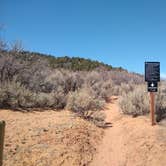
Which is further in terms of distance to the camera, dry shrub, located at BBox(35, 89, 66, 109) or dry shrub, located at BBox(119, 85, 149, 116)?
dry shrub, located at BBox(35, 89, 66, 109)

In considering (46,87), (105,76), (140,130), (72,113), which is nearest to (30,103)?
(72,113)

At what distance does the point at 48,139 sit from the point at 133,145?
2582 millimetres

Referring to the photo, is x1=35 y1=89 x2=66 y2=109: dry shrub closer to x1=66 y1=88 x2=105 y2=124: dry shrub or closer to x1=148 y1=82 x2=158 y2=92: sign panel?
x1=66 y1=88 x2=105 y2=124: dry shrub

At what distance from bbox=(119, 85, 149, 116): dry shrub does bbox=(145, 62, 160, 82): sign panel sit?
1.77 m

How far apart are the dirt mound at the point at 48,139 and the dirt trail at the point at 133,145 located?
39cm

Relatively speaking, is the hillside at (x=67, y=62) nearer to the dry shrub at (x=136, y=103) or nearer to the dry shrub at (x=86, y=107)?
the dry shrub at (x=86, y=107)

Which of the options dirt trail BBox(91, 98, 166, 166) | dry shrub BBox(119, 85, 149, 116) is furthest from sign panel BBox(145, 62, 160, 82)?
dry shrub BBox(119, 85, 149, 116)

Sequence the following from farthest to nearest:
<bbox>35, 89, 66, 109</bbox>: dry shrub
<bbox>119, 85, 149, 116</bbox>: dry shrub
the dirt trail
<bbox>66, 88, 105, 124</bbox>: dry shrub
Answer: <bbox>35, 89, 66, 109</bbox>: dry shrub, <bbox>119, 85, 149, 116</bbox>: dry shrub, <bbox>66, 88, 105, 124</bbox>: dry shrub, the dirt trail

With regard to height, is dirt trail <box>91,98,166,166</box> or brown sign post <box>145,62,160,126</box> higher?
brown sign post <box>145,62,160,126</box>

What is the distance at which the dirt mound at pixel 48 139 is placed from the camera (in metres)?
8.19

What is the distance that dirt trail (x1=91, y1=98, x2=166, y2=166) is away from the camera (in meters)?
8.91

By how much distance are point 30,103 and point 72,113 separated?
1.89 metres

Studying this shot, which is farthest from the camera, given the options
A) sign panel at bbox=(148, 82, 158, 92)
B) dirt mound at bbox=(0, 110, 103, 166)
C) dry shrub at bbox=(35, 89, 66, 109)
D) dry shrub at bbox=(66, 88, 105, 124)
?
dry shrub at bbox=(35, 89, 66, 109)

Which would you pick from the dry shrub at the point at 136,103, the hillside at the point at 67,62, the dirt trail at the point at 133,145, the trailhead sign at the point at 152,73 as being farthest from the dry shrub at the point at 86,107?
the hillside at the point at 67,62
